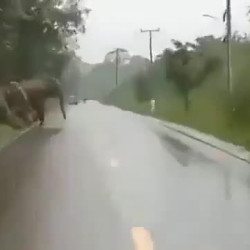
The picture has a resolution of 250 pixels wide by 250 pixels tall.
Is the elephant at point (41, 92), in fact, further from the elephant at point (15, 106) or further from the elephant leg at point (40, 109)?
the elephant at point (15, 106)

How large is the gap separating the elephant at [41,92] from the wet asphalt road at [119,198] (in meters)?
7.34

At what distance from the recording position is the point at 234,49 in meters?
34.3

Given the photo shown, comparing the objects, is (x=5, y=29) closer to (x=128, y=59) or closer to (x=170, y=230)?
(x=128, y=59)

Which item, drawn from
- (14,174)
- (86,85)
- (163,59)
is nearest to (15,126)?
(86,85)

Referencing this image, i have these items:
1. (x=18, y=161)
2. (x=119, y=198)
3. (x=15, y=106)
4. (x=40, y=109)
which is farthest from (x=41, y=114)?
(x=119, y=198)

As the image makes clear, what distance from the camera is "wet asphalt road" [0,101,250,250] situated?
7746 mm

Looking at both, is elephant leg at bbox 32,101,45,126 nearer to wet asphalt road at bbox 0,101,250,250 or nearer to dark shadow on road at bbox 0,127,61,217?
dark shadow on road at bbox 0,127,61,217

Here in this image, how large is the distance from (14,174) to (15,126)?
13.6 m

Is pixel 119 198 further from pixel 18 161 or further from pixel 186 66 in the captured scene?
pixel 186 66

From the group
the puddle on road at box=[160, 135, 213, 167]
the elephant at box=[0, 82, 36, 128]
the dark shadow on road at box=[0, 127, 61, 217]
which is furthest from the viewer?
the elephant at box=[0, 82, 36, 128]

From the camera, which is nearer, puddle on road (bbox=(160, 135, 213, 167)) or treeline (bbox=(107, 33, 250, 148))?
puddle on road (bbox=(160, 135, 213, 167))

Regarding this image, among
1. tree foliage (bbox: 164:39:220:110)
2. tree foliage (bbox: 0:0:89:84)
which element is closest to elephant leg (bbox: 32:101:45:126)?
tree foliage (bbox: 0:0:89:84)

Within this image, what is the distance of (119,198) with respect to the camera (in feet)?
35.4

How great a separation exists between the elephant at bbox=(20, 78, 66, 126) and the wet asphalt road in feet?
24.1
